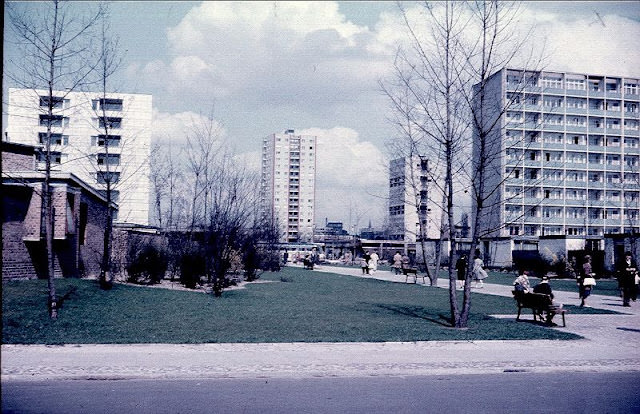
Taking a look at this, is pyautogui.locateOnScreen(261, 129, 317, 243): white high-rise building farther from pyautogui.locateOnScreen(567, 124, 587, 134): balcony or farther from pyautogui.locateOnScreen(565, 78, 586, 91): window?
pyautogui.locateOnScreen(567, 124, 587, 134): balcony

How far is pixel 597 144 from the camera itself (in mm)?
77875

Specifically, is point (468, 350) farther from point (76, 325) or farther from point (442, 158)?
point (76, 325)

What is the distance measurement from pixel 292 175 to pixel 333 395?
503ft

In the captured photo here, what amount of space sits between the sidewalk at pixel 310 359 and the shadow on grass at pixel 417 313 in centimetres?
292

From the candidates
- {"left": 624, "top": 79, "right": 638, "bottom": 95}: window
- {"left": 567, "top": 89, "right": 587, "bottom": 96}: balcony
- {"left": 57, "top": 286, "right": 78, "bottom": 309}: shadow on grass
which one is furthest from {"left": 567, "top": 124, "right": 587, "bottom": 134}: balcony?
{"left": 57, "top": 286, "right": 78, "bottom": 309}: shadow on grass

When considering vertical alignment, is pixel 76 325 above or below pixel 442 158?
below

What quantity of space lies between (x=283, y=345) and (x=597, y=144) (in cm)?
7870

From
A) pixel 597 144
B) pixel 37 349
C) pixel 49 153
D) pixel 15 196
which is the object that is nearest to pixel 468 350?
pixel 37 349

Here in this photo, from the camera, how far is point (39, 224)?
20000 millimetres

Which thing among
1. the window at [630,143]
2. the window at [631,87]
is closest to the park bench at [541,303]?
the window at [630,143]

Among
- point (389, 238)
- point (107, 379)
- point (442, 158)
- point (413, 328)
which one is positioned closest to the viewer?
point (107, 379)

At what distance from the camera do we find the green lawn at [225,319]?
38.4ft

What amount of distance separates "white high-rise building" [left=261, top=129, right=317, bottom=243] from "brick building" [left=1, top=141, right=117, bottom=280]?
132 meters

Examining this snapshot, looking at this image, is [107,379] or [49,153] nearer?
[107,379]
